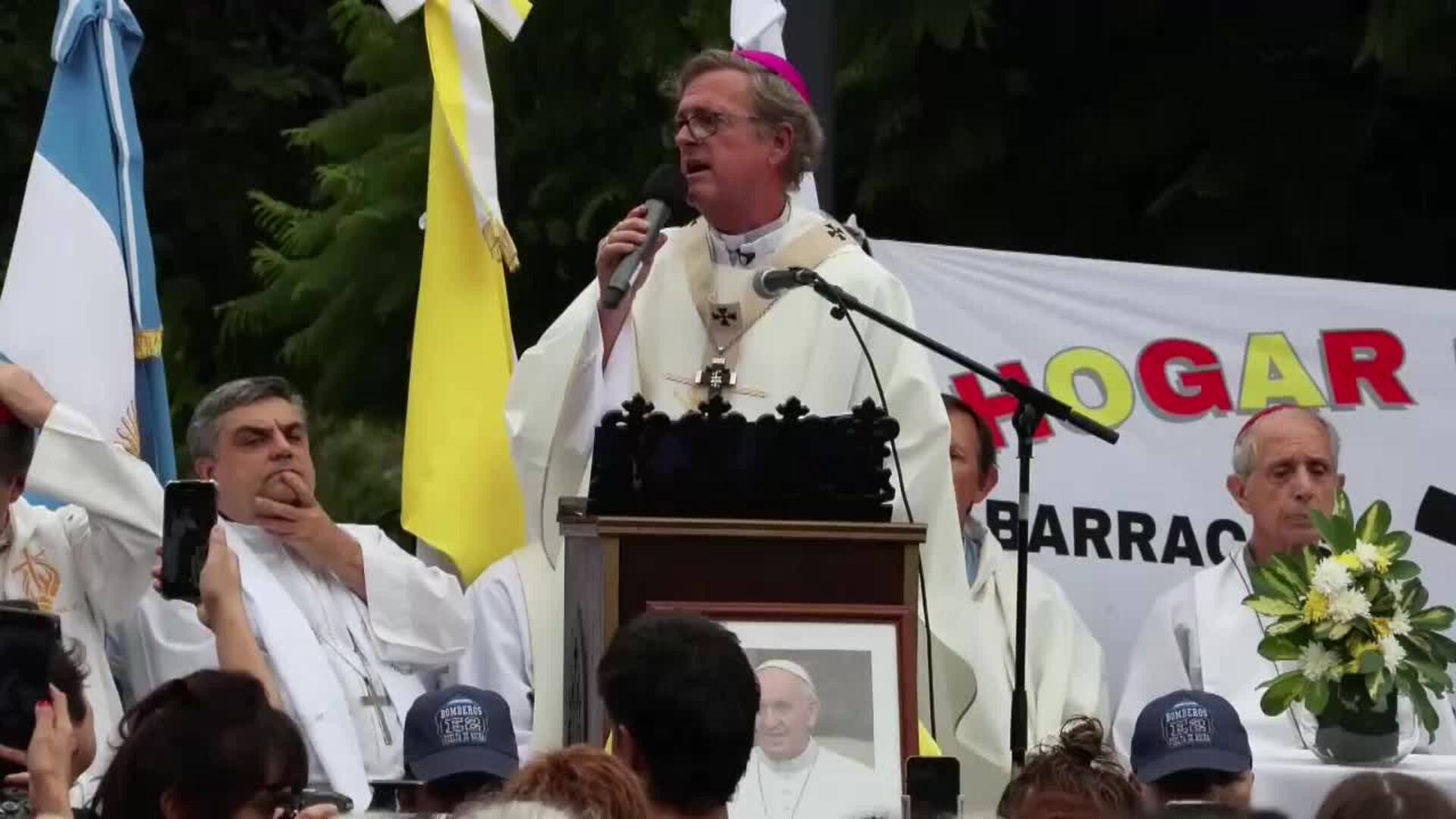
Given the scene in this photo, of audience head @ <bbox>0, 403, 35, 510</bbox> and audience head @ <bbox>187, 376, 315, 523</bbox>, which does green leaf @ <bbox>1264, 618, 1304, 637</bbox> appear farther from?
audience head @ <bbox>0, 403, 35, 510</bbox>

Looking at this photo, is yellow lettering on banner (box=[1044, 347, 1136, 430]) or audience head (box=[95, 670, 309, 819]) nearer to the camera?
audience head (box=[95, 670, 309, 819])

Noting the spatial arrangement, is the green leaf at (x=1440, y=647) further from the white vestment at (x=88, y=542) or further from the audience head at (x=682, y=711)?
the audience head at (x=682, y=711)

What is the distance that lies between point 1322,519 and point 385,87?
610 centimetres

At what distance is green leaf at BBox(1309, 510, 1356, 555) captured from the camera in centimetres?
709

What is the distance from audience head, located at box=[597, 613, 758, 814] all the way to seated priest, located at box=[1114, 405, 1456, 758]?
11.8 ft

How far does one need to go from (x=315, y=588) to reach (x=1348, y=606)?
2.40m

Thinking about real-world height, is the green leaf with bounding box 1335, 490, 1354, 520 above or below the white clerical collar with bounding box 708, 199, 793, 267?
below

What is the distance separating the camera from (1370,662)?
22.5 ft

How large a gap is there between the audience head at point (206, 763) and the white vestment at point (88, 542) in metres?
2.25

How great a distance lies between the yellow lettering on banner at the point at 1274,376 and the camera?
29.9ft

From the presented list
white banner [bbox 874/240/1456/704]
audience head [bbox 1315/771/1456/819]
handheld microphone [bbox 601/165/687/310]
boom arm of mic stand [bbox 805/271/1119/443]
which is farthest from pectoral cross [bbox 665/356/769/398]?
audience head [bbox 1315/771/1456/819]

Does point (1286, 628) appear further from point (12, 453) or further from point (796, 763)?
point (12, 453)

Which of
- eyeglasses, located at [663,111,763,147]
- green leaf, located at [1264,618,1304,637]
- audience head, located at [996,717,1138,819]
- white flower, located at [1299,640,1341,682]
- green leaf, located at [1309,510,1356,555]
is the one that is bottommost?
audience head, located at [996,717,1138,819]

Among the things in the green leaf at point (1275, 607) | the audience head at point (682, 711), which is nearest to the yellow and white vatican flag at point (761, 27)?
the green leaf at point (1275, 607)
